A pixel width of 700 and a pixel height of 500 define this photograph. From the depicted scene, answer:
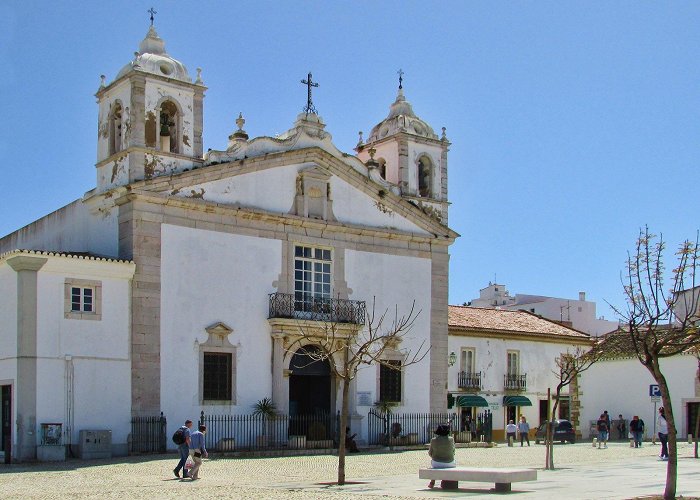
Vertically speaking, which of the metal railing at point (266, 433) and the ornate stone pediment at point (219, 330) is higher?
the ornate stone pediment at point (219, 330)

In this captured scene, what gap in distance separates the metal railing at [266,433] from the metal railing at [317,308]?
9.24 ft

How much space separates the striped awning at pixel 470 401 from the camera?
1481 inches

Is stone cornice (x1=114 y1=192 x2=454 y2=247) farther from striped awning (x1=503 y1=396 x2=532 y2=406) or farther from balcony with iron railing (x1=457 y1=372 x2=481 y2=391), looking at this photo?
striped awning (x1=503 y1=396 x2=532 y2=406)

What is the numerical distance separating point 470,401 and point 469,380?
84cm

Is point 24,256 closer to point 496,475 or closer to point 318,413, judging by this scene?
point 318,413

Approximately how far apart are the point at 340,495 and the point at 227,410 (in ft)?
40.1

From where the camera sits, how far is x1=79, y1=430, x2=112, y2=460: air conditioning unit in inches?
982

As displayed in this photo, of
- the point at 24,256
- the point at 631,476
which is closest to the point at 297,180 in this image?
the point at 24,256

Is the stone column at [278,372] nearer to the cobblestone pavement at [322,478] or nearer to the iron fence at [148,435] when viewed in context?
the cobblestone pavement at [322,478]

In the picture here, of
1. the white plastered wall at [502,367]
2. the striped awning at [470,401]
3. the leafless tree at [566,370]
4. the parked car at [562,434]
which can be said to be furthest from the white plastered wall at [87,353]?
the parked car at [562,434]

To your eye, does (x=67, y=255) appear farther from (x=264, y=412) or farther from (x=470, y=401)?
(x=470, y=401)

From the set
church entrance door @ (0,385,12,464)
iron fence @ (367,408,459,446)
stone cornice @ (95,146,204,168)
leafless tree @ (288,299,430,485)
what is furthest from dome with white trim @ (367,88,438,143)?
church entrance door @ (0,385,12,464)

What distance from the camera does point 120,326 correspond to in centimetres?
2628

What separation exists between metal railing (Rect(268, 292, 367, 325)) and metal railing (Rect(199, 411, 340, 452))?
2817 mm
